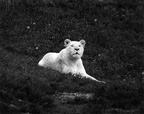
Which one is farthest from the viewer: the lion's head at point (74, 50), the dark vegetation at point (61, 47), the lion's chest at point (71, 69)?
the lion's chest at point (71, 69)

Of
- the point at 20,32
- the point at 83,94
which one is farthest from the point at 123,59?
the point at 83,94

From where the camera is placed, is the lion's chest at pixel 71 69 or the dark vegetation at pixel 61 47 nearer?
the dark vegetation at pixel 61 47

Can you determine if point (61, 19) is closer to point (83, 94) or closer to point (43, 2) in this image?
point (43, 2)

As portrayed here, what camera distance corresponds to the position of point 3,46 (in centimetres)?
2277

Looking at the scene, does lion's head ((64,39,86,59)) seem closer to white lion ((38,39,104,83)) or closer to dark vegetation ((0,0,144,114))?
white lion ((38,39,104,83))

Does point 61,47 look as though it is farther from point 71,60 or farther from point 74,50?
point 74,50

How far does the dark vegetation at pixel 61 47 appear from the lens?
36.7 ft

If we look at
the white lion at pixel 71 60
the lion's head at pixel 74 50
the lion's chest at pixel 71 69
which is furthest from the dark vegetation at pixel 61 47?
the lion's head at pixel 74 50

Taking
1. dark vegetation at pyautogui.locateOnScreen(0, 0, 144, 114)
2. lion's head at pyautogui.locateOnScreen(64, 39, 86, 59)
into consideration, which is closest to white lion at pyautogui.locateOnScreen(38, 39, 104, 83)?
lion's head at pyautogui.locateOnScreen(64, 39, 86, 59)

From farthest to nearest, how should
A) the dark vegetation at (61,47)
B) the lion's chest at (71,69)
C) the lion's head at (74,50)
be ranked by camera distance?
the lion's chest at (71,69)
the lion's head at (74,50)
the dark vegetation at (61,47)

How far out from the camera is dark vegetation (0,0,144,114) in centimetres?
1119

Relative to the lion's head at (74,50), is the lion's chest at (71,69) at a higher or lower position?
lower

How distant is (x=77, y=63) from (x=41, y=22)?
9.13 metres

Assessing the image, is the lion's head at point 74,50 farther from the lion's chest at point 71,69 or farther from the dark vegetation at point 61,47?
the dark vegetation at point 61,47
